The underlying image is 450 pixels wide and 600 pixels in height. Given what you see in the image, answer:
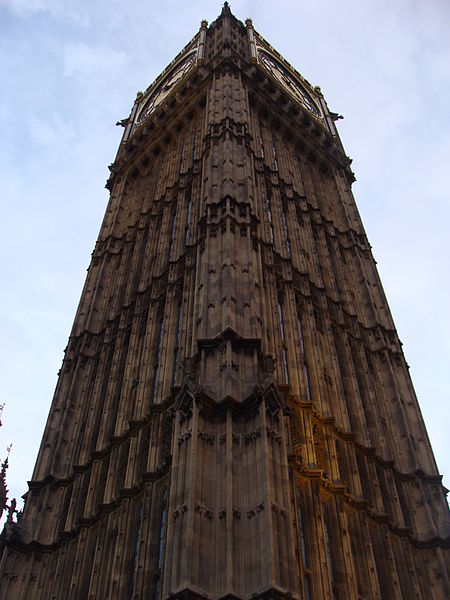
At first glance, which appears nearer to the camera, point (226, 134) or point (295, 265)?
point (295, 265)

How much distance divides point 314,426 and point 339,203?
2030 cm

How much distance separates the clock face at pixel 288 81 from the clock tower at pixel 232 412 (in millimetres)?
7268

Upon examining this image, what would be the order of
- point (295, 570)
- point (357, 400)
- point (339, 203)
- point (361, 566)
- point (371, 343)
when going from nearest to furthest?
point (295, 570) < point (361, 566) < point (357, 400) < point (371, 343) < point (339, 203)

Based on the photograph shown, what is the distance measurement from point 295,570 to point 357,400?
11.1 meters

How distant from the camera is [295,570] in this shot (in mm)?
15328

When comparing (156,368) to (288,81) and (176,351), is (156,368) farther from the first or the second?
(288,81)

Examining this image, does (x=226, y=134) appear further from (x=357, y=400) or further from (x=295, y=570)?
(x=295, y=570)

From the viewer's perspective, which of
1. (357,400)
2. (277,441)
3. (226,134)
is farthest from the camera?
(226,134)

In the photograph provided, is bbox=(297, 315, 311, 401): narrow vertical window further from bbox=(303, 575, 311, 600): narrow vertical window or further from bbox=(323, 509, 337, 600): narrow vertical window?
bbox=(303, 575, 311, 600): narrow vertical window

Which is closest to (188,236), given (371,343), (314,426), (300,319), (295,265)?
(295,265)

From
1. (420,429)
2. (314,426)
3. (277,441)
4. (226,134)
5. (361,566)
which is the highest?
(226,134)

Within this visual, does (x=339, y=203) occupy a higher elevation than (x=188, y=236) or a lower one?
higher

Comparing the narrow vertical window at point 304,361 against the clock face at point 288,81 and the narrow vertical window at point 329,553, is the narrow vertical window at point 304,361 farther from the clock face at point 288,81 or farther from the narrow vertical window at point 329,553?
the clock face at point 288,81

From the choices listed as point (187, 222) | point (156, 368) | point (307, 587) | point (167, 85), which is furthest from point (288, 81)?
point (307, 587)
